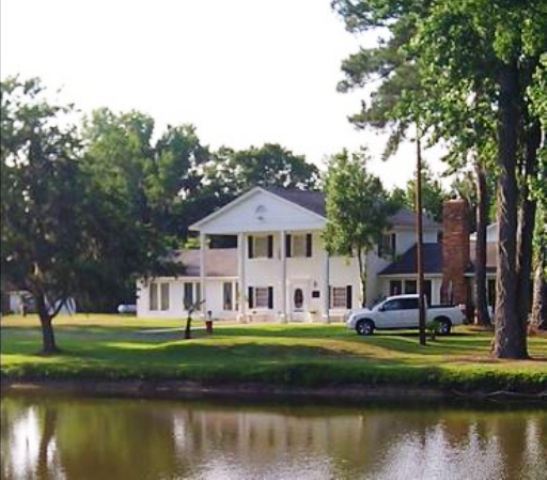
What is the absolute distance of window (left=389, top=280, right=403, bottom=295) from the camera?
57750mm

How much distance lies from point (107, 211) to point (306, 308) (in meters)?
19.3

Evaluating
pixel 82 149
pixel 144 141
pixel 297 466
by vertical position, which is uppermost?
pixel 144 141

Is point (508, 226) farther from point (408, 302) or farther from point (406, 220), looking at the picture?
point (406, 220)

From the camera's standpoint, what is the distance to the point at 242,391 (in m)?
33.4

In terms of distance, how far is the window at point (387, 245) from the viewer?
5714 centimetres

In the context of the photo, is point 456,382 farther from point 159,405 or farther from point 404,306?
point 404,306

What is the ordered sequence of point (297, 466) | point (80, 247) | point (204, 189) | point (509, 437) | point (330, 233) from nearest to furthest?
point (297, 466) < point (509, 437) < point (80, 247) < point (330, 233) < point (204, 189)

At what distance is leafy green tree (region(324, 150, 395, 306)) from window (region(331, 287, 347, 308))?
240cm

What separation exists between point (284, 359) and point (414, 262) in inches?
875

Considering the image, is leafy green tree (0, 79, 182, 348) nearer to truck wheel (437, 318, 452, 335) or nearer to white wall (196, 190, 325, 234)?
truck wheel (437, 318, 452, 335)

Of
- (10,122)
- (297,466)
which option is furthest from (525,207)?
(297,466)

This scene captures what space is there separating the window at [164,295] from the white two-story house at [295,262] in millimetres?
3353

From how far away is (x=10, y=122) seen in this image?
37.8 metres

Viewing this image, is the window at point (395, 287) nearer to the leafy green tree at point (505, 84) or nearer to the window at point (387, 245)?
the window at point (387, 245)
